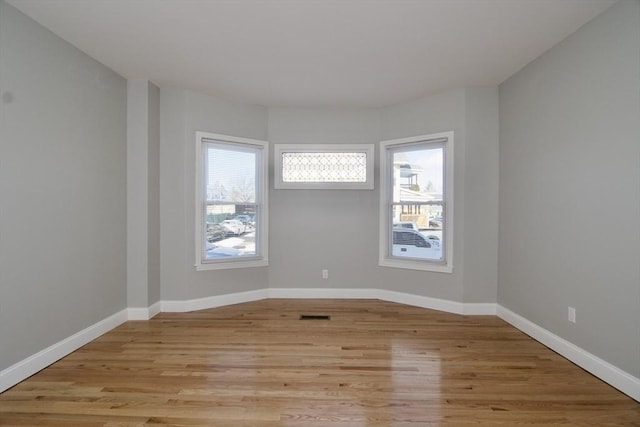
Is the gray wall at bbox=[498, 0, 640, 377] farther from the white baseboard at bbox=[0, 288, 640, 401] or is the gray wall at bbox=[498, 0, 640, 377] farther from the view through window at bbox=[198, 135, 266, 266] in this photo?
the view through window at bbox=[198, 135, 266, 266]

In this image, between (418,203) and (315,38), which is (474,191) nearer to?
(418,203)

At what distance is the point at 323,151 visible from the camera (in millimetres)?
4445

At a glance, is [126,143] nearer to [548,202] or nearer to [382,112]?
[382,112]

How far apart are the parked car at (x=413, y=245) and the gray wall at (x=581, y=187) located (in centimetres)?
85

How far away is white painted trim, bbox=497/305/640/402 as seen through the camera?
2164mm

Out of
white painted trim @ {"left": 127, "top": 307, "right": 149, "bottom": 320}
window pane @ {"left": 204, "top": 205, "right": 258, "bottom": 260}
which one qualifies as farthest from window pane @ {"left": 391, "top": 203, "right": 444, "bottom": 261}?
white painted trim @ {"left": 127, "top": 307, "right": 149, "bottom": 320}

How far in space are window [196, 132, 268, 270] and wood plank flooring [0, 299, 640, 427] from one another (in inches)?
40.0

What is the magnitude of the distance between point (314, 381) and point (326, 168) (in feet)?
9.18

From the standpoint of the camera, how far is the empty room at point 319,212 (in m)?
2.21

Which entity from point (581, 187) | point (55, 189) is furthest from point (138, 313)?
point (581, 187)

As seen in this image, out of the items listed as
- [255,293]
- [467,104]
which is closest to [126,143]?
[255,293]

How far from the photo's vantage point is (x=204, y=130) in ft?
13.0

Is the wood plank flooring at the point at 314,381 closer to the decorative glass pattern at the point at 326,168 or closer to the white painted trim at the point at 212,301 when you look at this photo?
the white painted trim at the point at 212,301

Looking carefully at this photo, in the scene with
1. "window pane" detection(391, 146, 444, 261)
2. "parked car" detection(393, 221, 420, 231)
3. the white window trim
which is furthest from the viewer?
the white window trim
